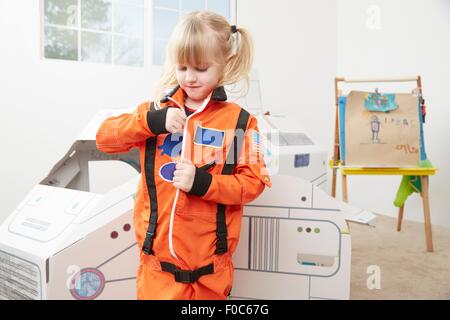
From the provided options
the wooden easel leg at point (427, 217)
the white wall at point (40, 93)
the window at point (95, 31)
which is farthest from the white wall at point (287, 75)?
the wooden easel leg at point (427, 217)

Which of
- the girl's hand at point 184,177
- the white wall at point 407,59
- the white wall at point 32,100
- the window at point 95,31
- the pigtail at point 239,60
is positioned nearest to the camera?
the girl's hand at point 184,177

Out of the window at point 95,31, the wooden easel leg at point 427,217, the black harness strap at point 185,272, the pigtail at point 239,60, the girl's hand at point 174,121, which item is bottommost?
the wooden easel leg at point 427,217

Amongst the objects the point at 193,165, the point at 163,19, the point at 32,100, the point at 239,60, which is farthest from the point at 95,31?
the point at 193,165

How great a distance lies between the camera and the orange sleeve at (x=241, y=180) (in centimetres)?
79

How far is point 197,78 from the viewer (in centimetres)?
83

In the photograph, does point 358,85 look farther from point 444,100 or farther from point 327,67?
point 444,100

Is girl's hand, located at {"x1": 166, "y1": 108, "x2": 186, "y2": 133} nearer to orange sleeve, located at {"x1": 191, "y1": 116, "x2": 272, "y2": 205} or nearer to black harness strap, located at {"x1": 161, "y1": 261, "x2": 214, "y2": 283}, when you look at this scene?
orange sleeve, located at {"x1": 191, "y1": 116, "x2": 272, "y2": 205}

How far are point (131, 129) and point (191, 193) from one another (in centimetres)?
17

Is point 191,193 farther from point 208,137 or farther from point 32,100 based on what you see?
point 32,100

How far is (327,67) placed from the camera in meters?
3.44

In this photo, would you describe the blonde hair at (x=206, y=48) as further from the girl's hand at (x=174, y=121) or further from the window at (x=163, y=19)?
the window at (x=163, y=19)

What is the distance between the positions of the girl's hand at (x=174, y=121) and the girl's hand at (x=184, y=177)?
0.07 m

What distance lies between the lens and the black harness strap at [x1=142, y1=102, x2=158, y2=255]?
32.9 inches

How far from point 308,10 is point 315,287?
→ 2.75 meters
